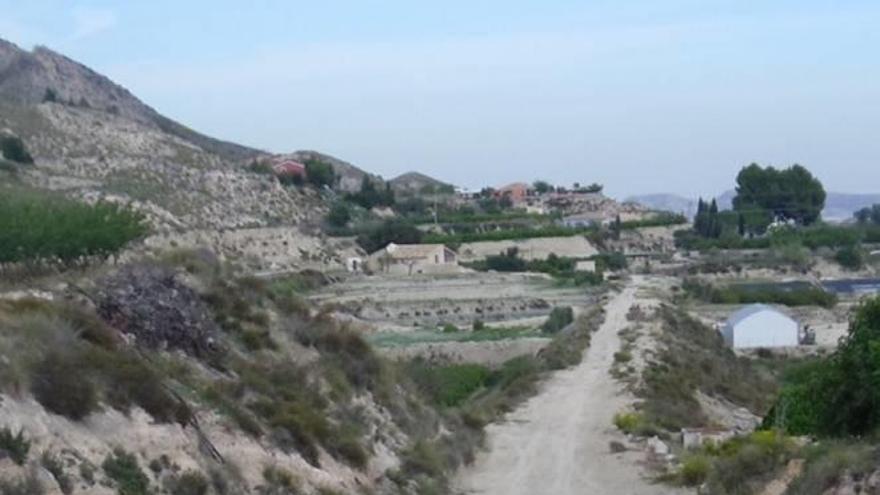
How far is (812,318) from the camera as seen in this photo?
78.9 meters

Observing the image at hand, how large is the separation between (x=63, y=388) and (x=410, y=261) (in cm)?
8401

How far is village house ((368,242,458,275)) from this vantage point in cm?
10125

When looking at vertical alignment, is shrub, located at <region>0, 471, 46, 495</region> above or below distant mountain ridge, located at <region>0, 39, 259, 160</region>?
below

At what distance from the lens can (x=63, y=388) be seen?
1797 cm

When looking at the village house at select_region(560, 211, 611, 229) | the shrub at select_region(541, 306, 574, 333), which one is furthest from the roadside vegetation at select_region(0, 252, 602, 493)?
the village house at select_region(560, 211, 611, 229)

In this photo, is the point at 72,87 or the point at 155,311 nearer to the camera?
the point at 155,311

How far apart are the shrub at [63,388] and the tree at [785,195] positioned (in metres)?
131

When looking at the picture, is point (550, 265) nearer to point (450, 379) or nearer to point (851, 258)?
point (851, 258)

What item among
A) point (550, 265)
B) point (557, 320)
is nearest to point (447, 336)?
point (557, 320)

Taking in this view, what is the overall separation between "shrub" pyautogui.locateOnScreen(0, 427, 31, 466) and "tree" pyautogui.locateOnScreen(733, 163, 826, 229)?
13329 cm

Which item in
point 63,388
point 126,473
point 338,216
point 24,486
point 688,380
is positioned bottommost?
point 688,380

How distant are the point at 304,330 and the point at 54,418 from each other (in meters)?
13.9

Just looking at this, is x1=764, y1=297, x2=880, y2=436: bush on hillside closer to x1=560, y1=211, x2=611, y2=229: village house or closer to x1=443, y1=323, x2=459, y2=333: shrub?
x1=443, y1=323, x2=459, y2=333: shrub

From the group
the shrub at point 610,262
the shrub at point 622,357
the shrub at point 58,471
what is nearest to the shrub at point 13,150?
the shrub at point 610,262
